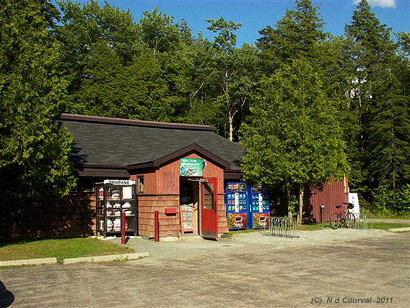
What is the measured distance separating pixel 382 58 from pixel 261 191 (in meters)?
37.4

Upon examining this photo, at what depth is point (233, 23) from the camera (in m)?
50.1

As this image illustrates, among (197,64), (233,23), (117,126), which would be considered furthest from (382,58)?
(117,126)

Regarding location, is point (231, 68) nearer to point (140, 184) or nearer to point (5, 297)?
point (140, 184)

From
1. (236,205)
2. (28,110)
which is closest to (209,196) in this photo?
(236,205)

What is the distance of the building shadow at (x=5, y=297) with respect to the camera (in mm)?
7564

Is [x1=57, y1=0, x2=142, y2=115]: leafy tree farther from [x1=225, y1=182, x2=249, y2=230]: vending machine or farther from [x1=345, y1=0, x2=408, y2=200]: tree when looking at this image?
[x1=345, y1=0, x2=408, y2=200]: tree

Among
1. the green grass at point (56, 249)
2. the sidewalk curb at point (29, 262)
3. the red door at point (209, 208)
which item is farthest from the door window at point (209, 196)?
the sidewalk curb at point (29, 262)

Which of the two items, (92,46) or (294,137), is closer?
(294,137)

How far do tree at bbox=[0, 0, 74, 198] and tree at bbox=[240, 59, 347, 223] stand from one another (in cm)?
960

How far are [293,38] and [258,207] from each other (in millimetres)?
32645

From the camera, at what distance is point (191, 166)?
18062 millimetres

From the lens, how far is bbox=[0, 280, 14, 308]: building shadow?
7.56 meters

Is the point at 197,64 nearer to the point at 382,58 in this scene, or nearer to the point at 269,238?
the point at 382,58

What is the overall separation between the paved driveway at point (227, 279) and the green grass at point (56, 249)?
4.08 ft
